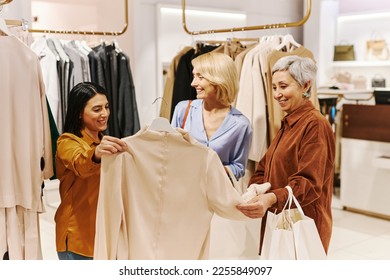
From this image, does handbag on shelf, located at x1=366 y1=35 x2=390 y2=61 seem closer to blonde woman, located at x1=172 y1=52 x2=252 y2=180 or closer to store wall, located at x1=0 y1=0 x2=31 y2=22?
blonde woman, located at x1=172 y1=52 x2=252 y2=180

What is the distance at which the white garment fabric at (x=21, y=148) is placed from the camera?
5.88 ft

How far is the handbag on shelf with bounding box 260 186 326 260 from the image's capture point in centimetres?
170

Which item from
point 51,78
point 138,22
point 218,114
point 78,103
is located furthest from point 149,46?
point 78,103

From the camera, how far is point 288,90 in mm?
1866

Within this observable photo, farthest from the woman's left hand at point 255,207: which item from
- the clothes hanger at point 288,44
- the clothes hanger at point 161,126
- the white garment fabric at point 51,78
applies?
the clothes hanger at point 288,44

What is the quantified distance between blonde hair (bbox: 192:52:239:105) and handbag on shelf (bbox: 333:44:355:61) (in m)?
3.97

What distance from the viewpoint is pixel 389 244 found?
372 cm

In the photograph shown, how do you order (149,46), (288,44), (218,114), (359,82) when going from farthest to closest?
(359,82) < (149,46) < (288,44) < (218,114)

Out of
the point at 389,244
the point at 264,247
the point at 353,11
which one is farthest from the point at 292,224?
the point at 353,11

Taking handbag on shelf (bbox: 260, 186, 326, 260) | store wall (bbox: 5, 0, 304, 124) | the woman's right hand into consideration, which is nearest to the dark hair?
the woman's right hand

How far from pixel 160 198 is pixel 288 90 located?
590 mm

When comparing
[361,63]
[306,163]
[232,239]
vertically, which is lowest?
[232,239]

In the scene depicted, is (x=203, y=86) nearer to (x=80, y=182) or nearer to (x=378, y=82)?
(x=80, y=182)
